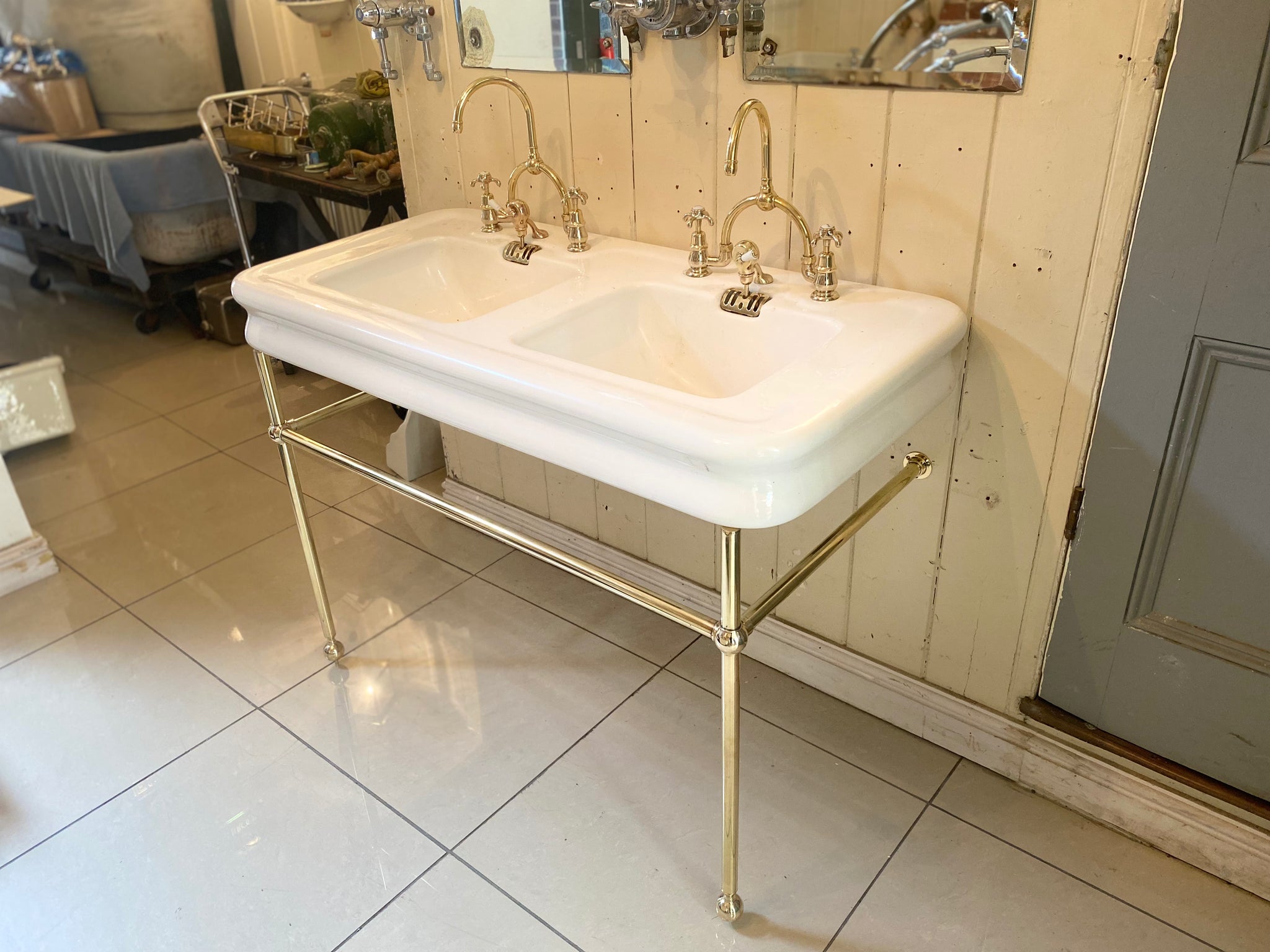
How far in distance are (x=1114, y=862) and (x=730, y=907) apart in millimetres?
546

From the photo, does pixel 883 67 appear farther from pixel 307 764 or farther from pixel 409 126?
pixel 307 764

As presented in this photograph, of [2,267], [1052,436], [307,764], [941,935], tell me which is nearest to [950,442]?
[1052,436]

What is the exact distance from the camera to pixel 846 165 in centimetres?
124

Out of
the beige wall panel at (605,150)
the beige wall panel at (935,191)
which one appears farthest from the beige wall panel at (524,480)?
the beige wall panel at (935,191)

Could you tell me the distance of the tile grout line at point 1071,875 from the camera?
1200 mm

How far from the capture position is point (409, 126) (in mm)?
1786

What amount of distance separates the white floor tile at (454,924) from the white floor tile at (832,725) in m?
0.52

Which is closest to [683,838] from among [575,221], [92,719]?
[575,221]

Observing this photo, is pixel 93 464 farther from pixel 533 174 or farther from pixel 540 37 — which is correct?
pixel 540 37

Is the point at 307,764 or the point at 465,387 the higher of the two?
the point at 465,387

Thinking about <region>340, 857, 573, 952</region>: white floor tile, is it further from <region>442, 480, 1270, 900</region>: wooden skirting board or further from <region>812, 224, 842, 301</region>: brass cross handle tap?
<region>812, 224, 842, 301</region>: brass cross handle tap

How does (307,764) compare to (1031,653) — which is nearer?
(1031,653)

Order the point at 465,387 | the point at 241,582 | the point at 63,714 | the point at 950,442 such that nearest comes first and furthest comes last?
the point at 465,387 → the point at 950,442 → the point at 63,714 → the point at 241,582

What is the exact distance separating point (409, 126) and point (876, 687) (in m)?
1.34
